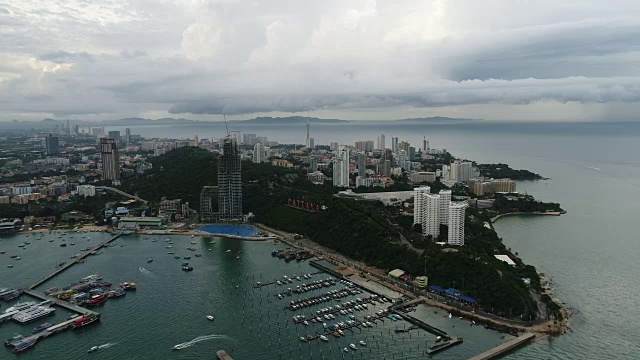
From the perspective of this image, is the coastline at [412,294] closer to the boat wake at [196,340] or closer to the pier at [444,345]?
the pier at [444,345]

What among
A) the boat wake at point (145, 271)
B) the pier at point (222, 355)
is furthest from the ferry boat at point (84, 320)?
the pier at point (222, 355)

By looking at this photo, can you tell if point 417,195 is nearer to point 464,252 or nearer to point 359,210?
point 359,210

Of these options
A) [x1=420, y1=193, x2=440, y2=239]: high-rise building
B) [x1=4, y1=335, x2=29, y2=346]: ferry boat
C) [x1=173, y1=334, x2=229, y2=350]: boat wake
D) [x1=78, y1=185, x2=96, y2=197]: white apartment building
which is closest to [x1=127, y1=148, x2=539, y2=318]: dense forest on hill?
[x1=420, y1=193, x2=440, y2=239]: high-rise building

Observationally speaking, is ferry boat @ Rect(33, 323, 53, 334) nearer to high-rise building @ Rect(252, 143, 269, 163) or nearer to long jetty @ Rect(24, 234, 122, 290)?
long jetty @ Rect(24, 234, 122, 290)

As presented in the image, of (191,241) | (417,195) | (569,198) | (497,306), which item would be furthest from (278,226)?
(569,198)

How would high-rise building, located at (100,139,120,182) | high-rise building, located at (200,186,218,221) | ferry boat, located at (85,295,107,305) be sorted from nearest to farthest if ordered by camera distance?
ferry boat, located at (85,295,107,305)
high-rise building, located at (200,186,218,221)
high-rise building, located at (100,139,120,182)

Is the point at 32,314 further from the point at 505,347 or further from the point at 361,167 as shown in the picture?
the point at 361,167
